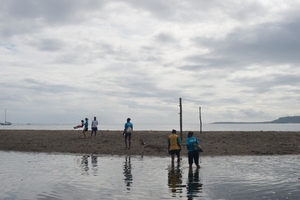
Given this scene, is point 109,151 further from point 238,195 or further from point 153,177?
point 238,195

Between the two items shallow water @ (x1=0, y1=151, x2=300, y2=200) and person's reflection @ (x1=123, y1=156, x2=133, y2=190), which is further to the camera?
person's reflection @ (x1=123, y1=156, x2=133, y2=190)

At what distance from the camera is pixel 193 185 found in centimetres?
1079

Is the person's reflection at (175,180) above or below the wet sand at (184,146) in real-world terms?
below

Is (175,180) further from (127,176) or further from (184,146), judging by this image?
(184,146)

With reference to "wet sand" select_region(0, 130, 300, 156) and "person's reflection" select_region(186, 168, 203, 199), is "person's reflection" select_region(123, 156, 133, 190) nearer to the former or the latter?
"person's reflection" select_region(186, 168, 203, 199)

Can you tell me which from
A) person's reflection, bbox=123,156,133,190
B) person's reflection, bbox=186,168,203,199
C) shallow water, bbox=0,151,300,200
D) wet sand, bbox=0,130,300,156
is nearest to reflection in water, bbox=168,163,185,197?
shallow water, bbox=0,151,300,200

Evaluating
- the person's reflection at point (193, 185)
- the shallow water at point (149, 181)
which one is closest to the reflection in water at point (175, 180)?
the shallow water at point (149, 181)

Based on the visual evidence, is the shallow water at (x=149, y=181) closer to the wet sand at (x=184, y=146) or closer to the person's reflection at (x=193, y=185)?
the person's reflection at (x=193, y=185)

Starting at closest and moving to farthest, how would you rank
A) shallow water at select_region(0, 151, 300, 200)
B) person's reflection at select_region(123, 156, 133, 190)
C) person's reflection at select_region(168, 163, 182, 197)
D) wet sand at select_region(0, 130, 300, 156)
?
shallow water at select_region(0, 151, 300, 200) < person's reflection at select_region(168, 163, 182, 197) < person's reflection at select_region(123, 156, 133, 190) < wet sand at select_region(0, 130, 300, 156)

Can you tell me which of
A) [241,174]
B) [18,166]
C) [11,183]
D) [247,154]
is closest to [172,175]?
[241,174]

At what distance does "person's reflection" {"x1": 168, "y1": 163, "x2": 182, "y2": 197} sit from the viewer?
32.7 feet

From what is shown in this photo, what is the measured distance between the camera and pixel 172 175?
1284 cm

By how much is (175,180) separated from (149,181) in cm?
109

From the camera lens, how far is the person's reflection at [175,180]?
9961mm
